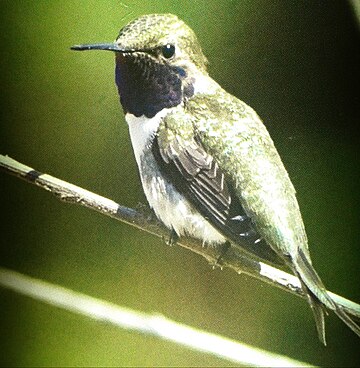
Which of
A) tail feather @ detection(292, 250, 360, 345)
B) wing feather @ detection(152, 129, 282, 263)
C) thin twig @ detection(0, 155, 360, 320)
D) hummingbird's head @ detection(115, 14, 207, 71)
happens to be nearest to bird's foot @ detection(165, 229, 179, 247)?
thin twig @ detection(0, 155, 360, 320)

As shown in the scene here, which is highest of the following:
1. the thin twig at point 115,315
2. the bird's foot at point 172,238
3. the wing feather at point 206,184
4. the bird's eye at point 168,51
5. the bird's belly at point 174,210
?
the bird's eye at point 168,51

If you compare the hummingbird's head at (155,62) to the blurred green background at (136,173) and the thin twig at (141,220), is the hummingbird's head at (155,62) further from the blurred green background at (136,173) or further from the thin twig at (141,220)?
the thin twig at (141,220)

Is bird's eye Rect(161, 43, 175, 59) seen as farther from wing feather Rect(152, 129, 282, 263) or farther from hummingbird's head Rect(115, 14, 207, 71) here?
wing feather Rect(152, 129, 282, 263)

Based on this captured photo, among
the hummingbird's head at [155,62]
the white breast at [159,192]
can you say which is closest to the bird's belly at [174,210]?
the white breast at [159,192]

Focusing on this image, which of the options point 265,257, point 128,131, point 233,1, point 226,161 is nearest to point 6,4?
point 128,131

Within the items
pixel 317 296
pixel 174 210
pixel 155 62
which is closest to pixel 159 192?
pixel 174 210

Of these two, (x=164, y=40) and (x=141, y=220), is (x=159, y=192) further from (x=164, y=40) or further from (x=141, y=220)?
(x=164, y=40)

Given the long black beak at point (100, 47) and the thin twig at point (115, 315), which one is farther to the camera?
the thin twig at point (115, 315)
